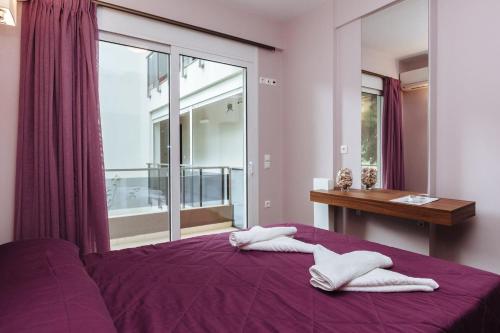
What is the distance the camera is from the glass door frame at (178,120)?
2922 mm

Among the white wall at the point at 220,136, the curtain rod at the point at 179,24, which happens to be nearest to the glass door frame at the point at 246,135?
the white wall at the point at 220,136

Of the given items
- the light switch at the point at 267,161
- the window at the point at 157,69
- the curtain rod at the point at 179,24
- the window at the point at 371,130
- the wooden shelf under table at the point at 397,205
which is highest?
the curtain rod at the point at 179,24

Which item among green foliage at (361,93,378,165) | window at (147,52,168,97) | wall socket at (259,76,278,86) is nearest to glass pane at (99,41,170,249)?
window at (147,52,168,97)

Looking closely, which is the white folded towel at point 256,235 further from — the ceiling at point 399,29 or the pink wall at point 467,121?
the ceiling at point 399,29

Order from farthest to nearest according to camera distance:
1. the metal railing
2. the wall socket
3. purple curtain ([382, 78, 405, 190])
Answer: the wall socket < the metal railing < purple curtain ([382, 78, 405, 190])

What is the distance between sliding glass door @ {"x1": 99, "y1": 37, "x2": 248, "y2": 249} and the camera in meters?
2.82

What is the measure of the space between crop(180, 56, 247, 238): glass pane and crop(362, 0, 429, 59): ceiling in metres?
1.45

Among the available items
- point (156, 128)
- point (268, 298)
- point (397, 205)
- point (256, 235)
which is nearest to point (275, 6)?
point (156, 128)

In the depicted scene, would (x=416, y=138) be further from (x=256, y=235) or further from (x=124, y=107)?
(x=124, y=107)

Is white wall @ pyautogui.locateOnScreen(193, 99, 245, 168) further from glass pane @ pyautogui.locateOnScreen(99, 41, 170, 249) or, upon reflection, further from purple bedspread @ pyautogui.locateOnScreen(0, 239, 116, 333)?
purple bedspread @ pyautogui.locateOnScreen(0, 239, 116, 333)

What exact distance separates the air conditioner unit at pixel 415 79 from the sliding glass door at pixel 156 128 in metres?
1.72

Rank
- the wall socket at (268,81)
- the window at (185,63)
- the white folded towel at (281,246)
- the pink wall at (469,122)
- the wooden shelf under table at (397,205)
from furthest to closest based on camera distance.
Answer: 1. the wall socket at (268,81)
2. the window at (185,63)
3. the pink wall at (469,122)
4. the wooden shelf under table at (397,205)
5. the white folded towel at (281,246)

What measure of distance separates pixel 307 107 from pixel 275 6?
1167 mm

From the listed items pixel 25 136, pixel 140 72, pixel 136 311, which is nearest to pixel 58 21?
pixel 140 72
